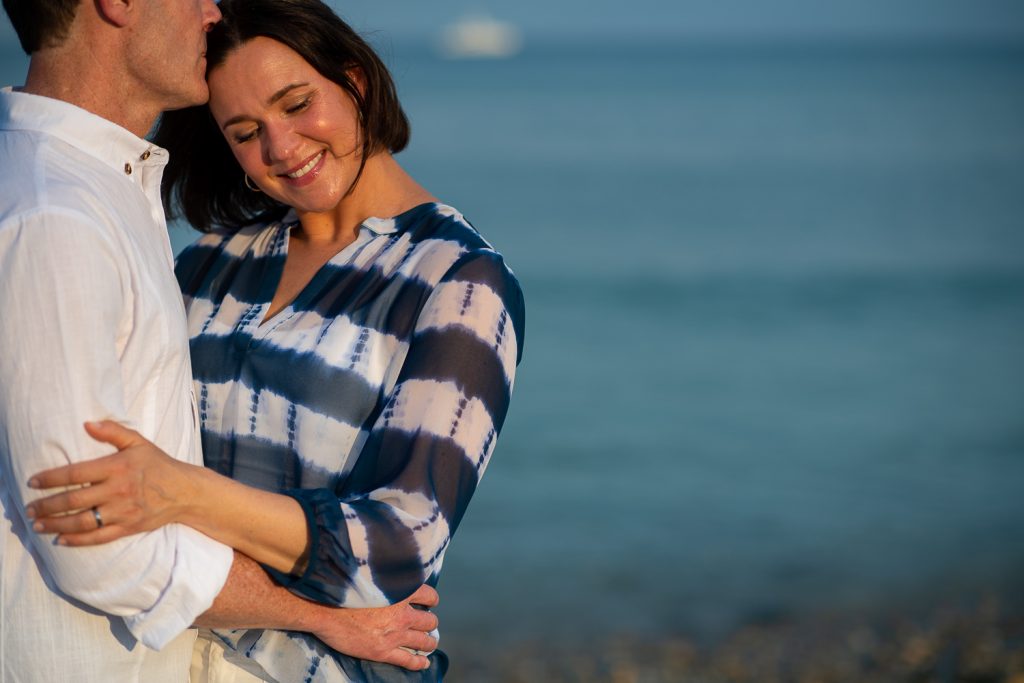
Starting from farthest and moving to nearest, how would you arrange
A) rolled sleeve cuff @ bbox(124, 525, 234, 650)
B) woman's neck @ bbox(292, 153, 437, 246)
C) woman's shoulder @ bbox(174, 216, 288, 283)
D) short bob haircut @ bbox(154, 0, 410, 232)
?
woman's shoulder @ bbox(174, 216, 288, 283)
woman's neck @ bbox(292, 153, 437, 246)
short bob haircut @ bbox(154, 0, 410, 232)
rolled sleeve cuff @ bbox(124, 525, 234, 650)

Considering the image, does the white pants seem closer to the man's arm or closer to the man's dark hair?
the man's arm

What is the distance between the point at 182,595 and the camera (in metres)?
2.22

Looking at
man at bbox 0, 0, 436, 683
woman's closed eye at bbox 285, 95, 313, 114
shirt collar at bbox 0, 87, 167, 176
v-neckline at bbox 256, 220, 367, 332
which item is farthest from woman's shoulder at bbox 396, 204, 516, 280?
shirt collar at bbox 0, 87, 167, 176

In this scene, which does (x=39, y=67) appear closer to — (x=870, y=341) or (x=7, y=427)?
(x=7, y=427)

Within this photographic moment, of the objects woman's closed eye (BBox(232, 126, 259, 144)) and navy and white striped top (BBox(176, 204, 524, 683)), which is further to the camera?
woman's closed eye (BBox(232, 126, 259, 144))

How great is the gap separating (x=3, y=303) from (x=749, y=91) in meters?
70.2

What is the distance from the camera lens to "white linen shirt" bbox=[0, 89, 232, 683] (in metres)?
2.07

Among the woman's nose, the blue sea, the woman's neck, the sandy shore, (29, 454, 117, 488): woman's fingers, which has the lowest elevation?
the sandy shore

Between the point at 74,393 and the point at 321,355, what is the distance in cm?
72

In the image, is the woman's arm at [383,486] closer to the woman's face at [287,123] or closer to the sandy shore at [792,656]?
the woman's face at [287,123]

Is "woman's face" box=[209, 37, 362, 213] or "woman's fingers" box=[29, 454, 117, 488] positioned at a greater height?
"woman's face" box=[209, 37, 362, 213]

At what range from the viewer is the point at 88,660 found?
7.72 ft

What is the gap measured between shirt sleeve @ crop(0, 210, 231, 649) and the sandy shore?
4.65 metres

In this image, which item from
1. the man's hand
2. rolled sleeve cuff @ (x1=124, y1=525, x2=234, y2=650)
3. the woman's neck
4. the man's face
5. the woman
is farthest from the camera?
the woman's neck
